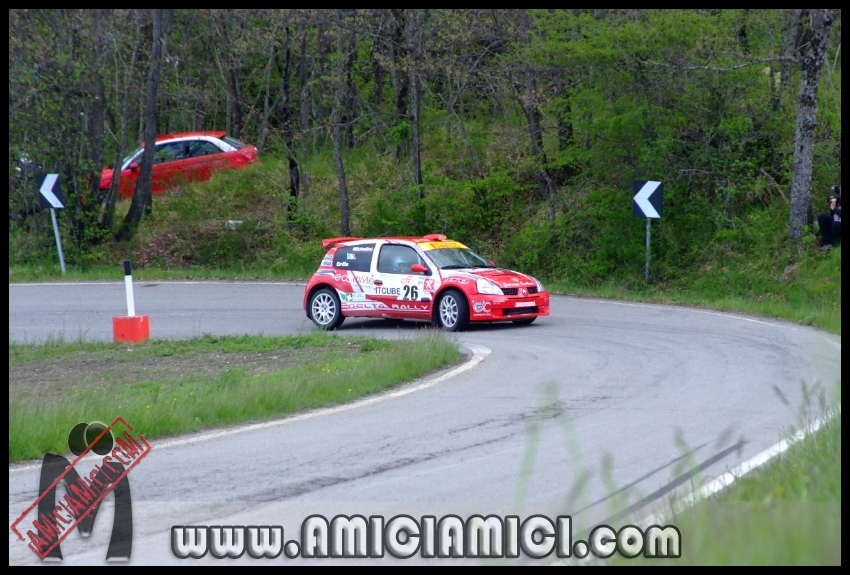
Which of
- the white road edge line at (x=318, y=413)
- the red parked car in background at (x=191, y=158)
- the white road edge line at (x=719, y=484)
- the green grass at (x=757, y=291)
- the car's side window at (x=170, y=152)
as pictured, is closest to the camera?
the white road edge line at (x=719, y=484)

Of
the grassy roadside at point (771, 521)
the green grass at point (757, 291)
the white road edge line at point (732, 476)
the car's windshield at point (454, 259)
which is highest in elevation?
the car's windshield at point (454, 259)

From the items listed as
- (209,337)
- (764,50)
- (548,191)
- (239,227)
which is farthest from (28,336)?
(764,50)

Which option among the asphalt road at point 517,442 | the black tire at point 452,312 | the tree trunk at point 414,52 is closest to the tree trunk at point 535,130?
the tree trunk at point 414,52

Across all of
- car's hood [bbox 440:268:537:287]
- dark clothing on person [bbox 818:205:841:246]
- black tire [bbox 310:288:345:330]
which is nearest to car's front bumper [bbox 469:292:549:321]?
car's hood [bbox 440:268:537:287]

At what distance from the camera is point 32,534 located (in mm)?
5699

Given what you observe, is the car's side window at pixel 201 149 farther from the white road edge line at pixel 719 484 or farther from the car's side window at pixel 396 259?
the white road edge line at pixel 719 484

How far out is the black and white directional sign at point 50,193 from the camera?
26.6m

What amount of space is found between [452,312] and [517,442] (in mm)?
9144

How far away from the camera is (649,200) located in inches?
882

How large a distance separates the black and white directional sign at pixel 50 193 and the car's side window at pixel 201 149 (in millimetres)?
7210

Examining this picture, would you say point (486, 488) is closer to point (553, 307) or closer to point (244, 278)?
point (553, 307)

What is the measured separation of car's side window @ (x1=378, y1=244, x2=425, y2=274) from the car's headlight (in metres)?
1.27

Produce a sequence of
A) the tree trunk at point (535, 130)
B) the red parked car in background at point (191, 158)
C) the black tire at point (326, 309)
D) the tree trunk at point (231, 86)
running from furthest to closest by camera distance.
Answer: the tree trunk at point (231, 86), the red parked car in background at point (191, 158), the tree trunk at point (535, 130), the black tire at point (326, 309)

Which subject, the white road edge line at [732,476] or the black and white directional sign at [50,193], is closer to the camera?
the white road edge line at [732,476]
